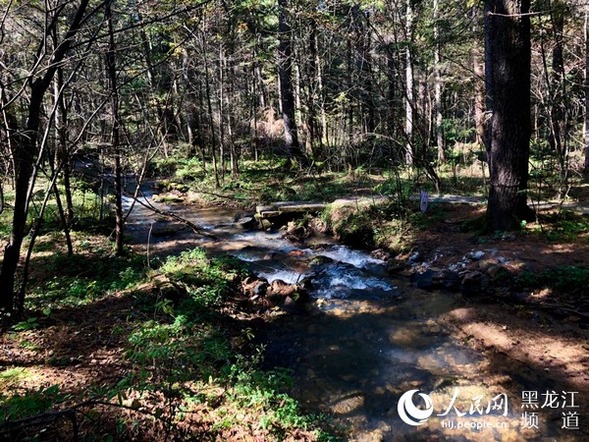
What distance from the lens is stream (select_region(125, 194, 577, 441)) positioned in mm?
3945

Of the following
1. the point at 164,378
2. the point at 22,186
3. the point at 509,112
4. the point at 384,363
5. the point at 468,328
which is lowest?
the point at 384,363

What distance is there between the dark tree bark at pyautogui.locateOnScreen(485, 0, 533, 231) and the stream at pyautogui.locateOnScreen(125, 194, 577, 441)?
2387mm

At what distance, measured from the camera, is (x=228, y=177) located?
18.1 metres

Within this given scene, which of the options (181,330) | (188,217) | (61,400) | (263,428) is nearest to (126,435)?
(61,400)

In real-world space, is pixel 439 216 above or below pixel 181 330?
above

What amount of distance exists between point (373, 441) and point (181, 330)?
8.85 ft

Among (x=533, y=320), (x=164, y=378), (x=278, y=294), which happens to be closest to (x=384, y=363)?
(x=533, y=320)

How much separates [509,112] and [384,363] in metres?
5.38

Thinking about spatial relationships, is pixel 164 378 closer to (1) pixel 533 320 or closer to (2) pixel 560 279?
(1) pixel 533 320

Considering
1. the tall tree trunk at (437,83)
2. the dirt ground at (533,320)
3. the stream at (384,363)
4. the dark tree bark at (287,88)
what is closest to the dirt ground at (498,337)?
the dirt ground at (533,320)

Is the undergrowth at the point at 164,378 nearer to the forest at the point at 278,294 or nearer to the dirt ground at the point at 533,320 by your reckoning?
the forest at the point at 278,294

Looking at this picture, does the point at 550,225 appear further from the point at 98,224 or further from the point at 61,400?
the point at 98,224

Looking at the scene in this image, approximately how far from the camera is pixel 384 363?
199 inches

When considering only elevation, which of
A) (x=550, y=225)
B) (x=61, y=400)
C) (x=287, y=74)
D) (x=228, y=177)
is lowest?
(x=61, y=400)
